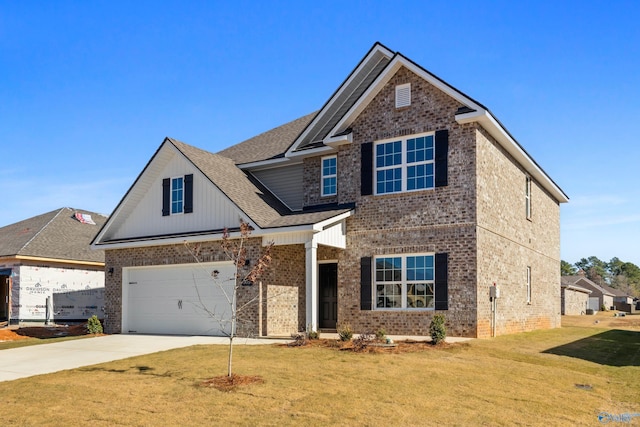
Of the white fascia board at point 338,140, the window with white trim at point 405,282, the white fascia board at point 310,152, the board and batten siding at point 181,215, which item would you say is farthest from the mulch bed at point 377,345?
the white fascia board at point 310,152

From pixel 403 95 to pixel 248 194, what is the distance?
6.40 meters

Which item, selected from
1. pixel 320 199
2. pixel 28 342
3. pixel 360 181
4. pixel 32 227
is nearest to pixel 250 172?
pixel 320 199

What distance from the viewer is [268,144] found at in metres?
25.0

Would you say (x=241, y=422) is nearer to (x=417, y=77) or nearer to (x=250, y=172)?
(x=417, y=77)

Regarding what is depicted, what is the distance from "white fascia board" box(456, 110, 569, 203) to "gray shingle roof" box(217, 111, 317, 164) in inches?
311

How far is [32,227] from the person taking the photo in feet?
98.2

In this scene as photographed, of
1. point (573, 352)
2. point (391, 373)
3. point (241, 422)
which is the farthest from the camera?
point (573, 352)

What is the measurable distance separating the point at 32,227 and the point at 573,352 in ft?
83.2

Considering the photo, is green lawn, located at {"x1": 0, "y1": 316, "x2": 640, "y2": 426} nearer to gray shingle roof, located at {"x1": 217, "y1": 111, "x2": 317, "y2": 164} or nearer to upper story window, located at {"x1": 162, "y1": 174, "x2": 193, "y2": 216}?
upper story window, located at {"x1": 162, "y1": 174, "x2": 193, "y2": 216}

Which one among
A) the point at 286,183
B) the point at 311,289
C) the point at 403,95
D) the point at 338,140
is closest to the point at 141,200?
the point at 286,183

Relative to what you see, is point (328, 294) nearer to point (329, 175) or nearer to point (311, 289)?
point (311, 289)

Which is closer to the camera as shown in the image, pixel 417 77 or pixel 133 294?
pixel 417 77

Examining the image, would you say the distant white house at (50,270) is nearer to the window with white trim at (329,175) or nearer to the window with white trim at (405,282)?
the window with white trim at (329,175)

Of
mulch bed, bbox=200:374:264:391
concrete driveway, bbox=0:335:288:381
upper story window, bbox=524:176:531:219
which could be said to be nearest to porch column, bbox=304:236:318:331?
A: concrete driveway, bbox=0:335:288:381
